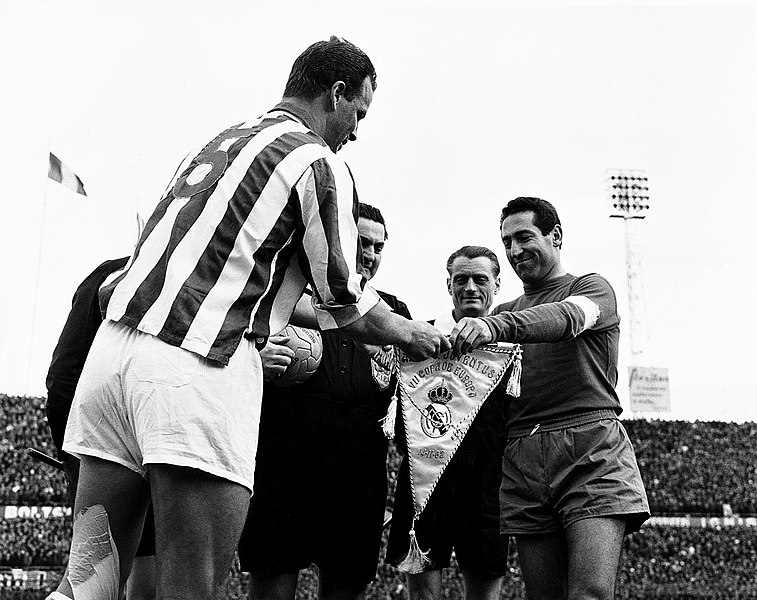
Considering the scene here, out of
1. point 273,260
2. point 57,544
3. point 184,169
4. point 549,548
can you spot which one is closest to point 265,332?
point 273,260

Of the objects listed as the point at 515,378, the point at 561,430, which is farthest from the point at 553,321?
the point at 561,430

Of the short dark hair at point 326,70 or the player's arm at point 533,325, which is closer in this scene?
the short dark hair at point 326,70

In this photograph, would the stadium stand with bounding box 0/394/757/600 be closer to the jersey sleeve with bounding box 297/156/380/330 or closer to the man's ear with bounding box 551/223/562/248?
the man's ear with bounding box 551/223/562/248

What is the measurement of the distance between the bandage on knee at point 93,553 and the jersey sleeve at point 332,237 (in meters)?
0.93

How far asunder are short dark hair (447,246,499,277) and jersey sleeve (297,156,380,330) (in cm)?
258

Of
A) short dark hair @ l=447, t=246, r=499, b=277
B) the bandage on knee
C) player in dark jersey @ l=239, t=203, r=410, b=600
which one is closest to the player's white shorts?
the bandage on knee

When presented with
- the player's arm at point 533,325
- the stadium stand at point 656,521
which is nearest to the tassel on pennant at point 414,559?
the player's arm at point 533,325

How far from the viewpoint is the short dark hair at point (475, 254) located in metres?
5.49

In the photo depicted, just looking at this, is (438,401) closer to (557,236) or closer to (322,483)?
(322,483)

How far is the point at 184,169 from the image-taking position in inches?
114

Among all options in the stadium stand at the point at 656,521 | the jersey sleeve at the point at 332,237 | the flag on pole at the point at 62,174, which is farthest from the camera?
the flag on pole at the point at 62,174

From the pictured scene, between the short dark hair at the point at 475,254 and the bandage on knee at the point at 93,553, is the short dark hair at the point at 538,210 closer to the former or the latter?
the short dark hair at the point at 475,254

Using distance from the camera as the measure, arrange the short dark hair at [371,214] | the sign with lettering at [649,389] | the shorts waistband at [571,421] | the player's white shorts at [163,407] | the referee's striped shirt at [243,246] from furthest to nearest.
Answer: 1. the sign with lettering at [649,389]
2. the short dark hair at [371,214]
3. the shorts waistband at [571,421]
4. the referee's striped shirt at [243,246]
5. the player's white shorts at [163,407]

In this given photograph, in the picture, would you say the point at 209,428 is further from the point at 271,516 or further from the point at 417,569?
the point at 417,569
